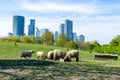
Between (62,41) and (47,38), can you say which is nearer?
(47,38)

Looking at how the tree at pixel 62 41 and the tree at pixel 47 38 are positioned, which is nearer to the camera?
the tree at pixel 62 41

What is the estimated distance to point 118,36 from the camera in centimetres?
11500

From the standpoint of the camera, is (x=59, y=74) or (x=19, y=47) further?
(x=19, y=47)

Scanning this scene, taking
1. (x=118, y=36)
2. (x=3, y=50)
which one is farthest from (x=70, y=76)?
(x=118, y=36)

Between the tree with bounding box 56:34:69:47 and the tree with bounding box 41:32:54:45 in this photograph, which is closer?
the tree with bounding box 56:34:69:47

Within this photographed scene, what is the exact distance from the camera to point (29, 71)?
20172 mm

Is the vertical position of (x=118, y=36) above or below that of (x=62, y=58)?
above

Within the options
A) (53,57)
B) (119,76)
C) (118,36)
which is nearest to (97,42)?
(118,36)

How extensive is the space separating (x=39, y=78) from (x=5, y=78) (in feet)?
5.96

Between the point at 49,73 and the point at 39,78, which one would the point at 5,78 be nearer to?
the point at 39,78

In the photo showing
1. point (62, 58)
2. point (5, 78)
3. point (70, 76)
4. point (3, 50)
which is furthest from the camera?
point (3, 50)

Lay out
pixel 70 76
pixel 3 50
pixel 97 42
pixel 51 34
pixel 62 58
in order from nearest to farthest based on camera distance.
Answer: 1. pixel 70 76
2. pixel 62 58
3. pixel 3 50
4. pixel 51 34
5. pixel 97 42

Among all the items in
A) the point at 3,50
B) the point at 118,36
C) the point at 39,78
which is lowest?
the point at 39,78

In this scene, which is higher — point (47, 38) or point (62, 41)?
point (47, 38)
